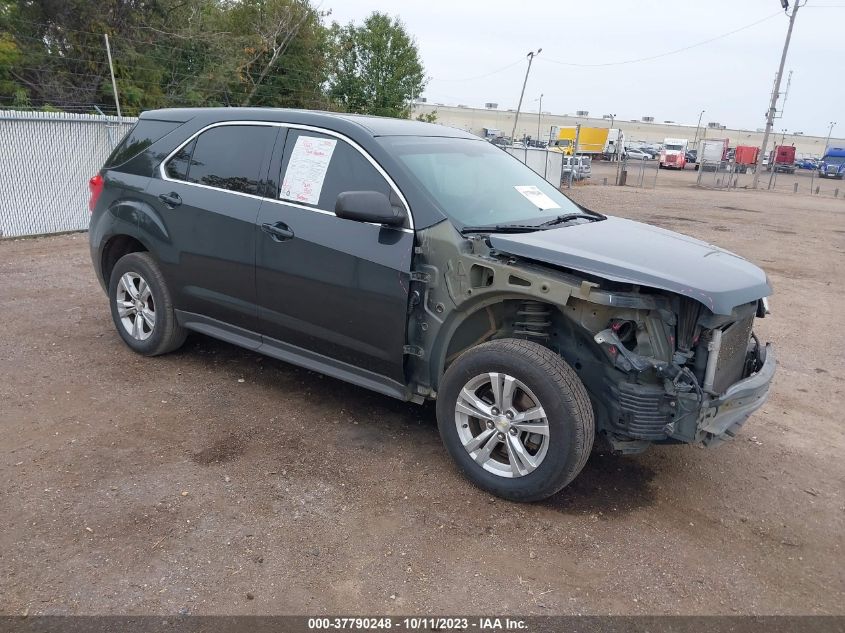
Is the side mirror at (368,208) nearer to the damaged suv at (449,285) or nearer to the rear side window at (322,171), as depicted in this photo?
the damaged suv at (449,285)

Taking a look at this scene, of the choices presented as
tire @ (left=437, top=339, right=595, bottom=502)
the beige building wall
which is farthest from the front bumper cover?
the beige building wall

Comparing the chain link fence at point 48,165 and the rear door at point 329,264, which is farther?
the chain link fence at point 48,165

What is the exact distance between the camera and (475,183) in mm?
4422

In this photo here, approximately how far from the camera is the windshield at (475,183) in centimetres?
411

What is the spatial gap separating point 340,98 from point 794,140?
94294mm

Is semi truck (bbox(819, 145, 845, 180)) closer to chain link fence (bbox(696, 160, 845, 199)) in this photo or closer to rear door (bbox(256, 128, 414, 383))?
chain link fence (bbox(696, 160, 845, 199))

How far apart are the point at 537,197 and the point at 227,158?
2.12m

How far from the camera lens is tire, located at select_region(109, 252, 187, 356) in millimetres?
5203

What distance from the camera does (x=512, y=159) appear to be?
5117 mm

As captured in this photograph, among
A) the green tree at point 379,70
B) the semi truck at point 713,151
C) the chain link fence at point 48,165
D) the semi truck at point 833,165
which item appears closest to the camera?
the chain link fence at point 48,165

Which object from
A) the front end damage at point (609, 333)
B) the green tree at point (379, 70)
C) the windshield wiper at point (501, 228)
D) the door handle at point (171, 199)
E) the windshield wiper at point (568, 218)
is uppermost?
the green tree at point (379, 70)

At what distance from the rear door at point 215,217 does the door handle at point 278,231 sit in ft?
0.49

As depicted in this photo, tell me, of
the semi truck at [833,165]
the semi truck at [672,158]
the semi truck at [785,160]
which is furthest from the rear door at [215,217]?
the semi truck at [833,165]

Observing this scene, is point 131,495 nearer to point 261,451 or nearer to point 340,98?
point 261,451
